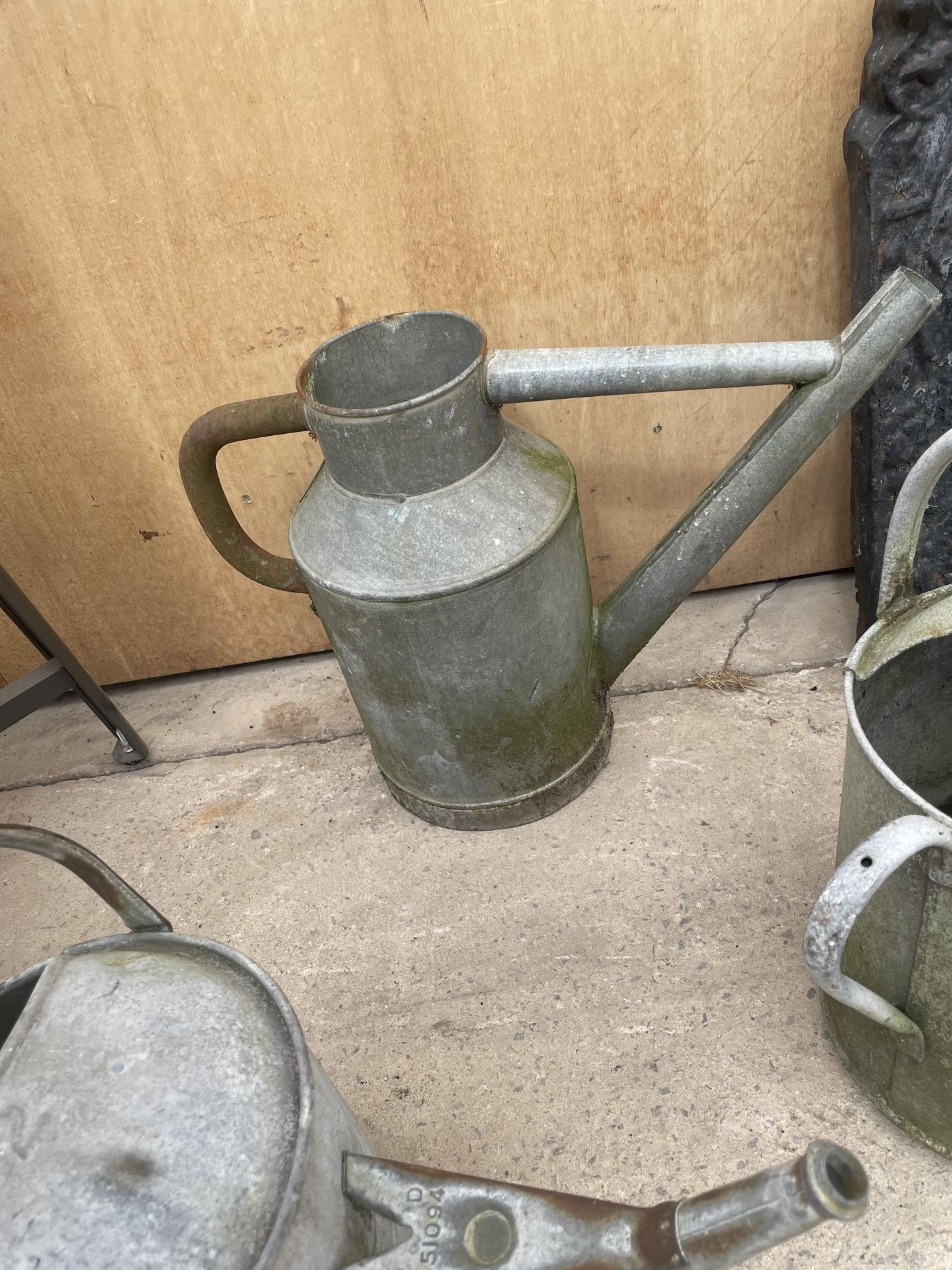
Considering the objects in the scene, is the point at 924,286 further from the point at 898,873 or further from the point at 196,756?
the point at 196,756

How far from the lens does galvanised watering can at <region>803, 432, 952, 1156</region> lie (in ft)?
2.21

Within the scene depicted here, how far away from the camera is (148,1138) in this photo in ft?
1.92

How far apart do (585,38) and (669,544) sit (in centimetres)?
70

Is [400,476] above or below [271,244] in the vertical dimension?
below

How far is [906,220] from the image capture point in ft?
3.91

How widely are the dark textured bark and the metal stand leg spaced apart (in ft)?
4.46

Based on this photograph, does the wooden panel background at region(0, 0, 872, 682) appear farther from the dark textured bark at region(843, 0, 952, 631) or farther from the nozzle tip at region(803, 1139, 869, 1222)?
the nozzle tip at region(803, 1139, 869, 1222)

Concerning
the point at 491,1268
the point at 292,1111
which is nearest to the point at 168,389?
the point at 292,1111

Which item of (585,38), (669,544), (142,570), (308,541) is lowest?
(142,570)

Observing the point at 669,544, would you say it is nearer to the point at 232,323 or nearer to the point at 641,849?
the point at 641,849

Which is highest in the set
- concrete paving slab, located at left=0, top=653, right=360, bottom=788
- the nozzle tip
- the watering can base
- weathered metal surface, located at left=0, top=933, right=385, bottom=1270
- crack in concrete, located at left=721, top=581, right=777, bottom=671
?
weathered metal surface, located at left=0, top=933, right=385, bottom=1270

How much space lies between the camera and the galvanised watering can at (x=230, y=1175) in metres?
0.55

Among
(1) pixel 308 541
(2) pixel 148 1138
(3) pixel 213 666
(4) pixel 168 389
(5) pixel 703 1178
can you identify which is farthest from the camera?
(3) pixel 213 666

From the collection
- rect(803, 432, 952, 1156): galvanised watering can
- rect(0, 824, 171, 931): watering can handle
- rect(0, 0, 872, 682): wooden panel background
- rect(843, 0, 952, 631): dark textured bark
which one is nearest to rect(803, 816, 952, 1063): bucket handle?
rect(803, 432, 952, 1156): galvanised watering can
